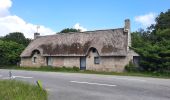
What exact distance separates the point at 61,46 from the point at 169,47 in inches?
676

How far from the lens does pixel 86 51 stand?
39875 millimetres

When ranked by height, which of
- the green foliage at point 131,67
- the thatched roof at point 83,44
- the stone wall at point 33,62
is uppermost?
the thatched roof at point 83,44

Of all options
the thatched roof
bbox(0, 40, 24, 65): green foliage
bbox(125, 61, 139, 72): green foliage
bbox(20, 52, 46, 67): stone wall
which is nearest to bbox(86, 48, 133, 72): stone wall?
bbox(125, 61, 139, 72): green foliage

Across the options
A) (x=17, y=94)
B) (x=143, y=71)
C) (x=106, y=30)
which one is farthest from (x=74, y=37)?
(x=17, y=94)

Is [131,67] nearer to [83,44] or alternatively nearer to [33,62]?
[83,44]

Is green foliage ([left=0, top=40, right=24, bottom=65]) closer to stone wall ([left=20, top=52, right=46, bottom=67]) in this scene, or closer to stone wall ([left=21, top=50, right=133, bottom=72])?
stone wall ([left=20, top=52, right=46, bottom=67])

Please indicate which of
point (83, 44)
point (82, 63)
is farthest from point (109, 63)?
point (83, 44)

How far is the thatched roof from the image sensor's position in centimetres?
3753

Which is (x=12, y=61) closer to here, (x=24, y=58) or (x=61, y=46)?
(x=24, y=58)

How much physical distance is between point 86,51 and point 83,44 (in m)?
1.82

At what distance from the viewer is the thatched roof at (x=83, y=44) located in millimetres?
37531

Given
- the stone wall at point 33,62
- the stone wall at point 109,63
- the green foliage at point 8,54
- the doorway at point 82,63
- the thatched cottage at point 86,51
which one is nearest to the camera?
the stone wall at point 109,63

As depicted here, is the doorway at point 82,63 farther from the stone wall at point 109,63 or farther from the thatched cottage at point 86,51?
the stone wall at point 109,63

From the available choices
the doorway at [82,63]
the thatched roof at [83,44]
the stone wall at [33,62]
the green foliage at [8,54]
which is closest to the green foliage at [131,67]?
the thatched roof at [83,44]
